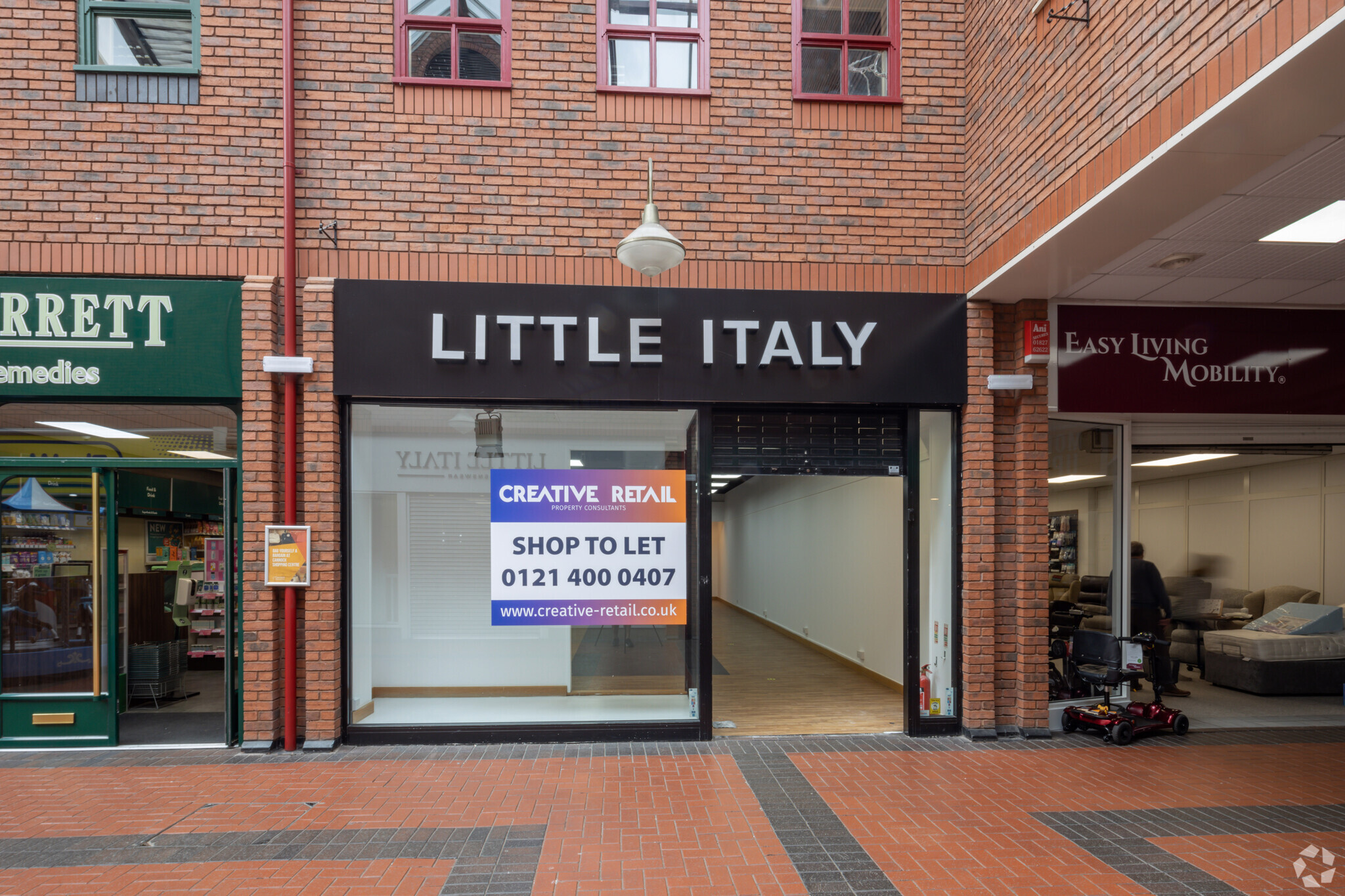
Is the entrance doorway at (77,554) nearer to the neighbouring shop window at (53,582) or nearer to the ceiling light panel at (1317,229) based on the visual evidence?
the neighbouring shop window at (53,582)

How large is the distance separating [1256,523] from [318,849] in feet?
41.4

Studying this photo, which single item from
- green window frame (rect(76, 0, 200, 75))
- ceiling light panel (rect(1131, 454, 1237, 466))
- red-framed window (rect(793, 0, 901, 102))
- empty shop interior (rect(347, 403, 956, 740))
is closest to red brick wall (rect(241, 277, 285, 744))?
empty shop interior (rect(347, 403, 956, 740))

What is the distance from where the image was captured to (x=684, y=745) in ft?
20.2

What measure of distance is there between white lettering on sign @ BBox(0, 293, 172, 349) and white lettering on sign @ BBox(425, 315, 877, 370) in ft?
7.31

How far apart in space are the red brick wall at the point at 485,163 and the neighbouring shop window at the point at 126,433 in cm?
115

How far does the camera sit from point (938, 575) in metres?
6.69

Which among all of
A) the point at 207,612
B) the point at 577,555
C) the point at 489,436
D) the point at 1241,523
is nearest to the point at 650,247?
the point at 489,436

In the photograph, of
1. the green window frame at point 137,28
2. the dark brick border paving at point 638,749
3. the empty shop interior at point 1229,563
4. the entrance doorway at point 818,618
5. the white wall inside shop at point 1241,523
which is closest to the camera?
the dark brick border paving at point 638,749

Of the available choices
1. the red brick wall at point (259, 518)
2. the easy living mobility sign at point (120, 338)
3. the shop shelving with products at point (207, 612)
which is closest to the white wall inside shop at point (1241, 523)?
the red brick wall at point (259, 518)

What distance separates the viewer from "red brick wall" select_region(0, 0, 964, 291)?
601 cm

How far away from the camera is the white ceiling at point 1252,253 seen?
170 inches

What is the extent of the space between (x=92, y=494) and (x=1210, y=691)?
1138 cm

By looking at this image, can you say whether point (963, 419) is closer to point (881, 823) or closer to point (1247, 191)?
point (1247, 191)

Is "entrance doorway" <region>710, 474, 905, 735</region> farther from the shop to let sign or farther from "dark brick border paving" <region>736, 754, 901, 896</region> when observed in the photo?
"dark brick border paving" <region>736, 754, 901, 896</region>
